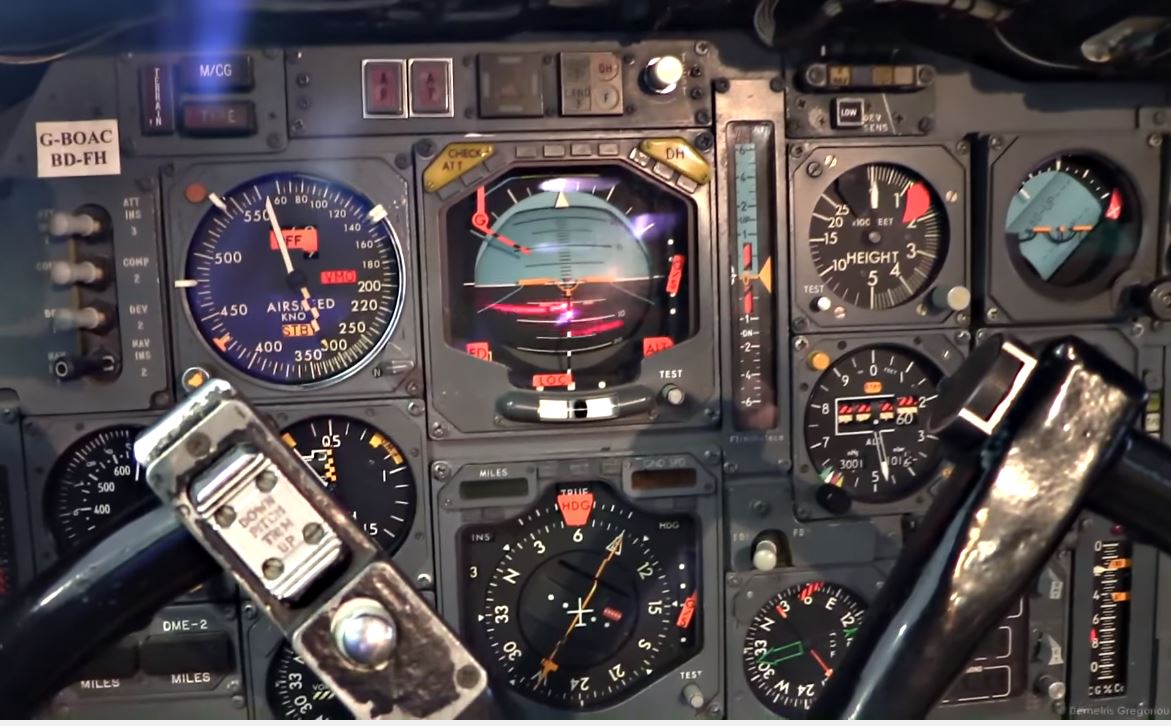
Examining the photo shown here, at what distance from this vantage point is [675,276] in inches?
122

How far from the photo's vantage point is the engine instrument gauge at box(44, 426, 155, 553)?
2961mm

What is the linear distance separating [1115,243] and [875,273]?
2.85 ft

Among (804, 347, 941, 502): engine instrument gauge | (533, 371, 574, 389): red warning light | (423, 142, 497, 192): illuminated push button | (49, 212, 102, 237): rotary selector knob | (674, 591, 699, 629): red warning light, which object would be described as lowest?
(674, 591, 699, 629): red warning light

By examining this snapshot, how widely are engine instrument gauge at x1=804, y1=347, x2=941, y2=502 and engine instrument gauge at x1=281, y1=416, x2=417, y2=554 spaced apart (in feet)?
4.32

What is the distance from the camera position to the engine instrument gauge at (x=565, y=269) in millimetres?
3072

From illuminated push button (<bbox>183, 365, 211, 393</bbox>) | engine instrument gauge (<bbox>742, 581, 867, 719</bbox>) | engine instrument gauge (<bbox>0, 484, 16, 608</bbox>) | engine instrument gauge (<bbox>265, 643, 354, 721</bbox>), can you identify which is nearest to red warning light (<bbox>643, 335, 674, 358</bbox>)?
engine instrument gauge (<bbox>742, 581, 867, 719</bbox>)

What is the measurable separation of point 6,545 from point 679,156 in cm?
241

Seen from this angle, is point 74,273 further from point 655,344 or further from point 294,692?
point 655,344

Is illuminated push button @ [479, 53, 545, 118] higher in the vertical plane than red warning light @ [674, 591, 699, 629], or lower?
higher

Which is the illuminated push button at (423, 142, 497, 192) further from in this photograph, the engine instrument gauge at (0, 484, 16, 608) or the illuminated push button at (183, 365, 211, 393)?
the engine instrument gauge at (0, 484, 16, 608)

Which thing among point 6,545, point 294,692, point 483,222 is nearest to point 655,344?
point 483,222

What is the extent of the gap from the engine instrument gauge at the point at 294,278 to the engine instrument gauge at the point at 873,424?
142 cm

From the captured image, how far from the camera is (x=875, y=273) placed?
315 cm

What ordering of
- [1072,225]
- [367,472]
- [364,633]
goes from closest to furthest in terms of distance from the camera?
1. [364,633]
2. [367,472]
3. [1072,225]
